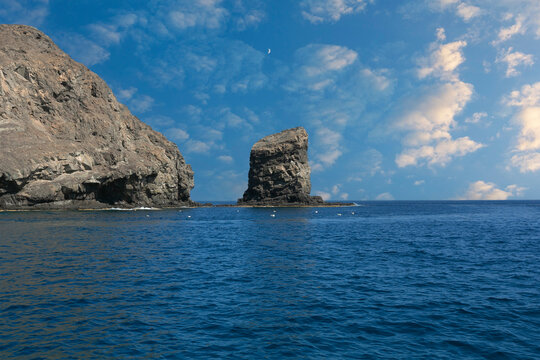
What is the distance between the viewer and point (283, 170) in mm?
151625

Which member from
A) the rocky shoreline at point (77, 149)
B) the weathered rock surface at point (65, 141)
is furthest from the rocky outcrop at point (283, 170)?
the weathered rock surface at point (65, 141)

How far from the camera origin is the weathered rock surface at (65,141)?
87625mm

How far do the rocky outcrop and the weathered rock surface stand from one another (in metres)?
37.5

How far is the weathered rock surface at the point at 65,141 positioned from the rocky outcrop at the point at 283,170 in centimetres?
3755

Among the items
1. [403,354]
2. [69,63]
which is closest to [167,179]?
[69,63]

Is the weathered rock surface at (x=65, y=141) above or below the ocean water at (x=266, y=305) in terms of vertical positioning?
above

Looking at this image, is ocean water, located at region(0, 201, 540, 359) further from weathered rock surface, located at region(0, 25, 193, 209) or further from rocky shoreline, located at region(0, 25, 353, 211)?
rocky shoreline, located at region(0, 25, 353, 211)

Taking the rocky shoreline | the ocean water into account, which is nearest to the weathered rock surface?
the rocky shoreline

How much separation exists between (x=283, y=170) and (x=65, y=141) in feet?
267

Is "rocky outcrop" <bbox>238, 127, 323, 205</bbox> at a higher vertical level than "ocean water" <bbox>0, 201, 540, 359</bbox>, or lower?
higher

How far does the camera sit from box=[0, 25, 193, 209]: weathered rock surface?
3450 inches

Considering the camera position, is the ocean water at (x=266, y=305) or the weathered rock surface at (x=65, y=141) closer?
the ocean water at (x=266, y=305)

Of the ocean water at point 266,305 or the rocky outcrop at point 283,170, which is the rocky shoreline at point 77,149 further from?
the ocean water at point 266,305

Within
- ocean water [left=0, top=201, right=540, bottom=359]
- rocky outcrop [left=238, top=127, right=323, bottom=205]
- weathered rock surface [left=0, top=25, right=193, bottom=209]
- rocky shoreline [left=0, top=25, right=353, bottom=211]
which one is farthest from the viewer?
rocky outcrop [left=238, top=127, right=323, bottom=205]
